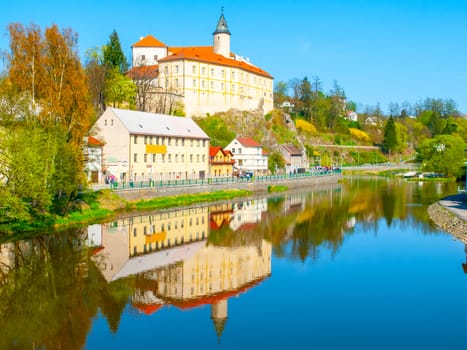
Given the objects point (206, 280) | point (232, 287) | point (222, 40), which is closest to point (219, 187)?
point (206, 280)

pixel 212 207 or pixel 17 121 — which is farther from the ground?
pixel 17 121

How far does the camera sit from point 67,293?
59.6 feet

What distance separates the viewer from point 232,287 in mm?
19672

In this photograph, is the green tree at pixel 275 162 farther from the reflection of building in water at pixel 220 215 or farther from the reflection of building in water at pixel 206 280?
the reflection of building in water at pixel 206 280

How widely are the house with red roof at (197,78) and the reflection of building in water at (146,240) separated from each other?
32.3 metres

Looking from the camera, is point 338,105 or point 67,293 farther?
point 338,105

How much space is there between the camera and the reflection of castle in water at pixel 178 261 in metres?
18.4

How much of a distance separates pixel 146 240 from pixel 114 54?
4227 centimetres

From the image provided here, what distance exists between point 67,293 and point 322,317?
8.55 m

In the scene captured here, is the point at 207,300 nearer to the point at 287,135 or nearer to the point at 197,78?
the point at 197,78

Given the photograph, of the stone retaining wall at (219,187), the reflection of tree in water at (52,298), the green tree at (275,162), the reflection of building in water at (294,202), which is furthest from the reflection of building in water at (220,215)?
the green tree at (275,162)

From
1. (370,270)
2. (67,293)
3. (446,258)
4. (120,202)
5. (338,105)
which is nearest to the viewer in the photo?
(67,293)

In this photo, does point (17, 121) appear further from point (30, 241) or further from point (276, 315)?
point (276, 315)

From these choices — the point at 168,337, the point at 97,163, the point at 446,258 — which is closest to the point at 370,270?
the point at 446,258
